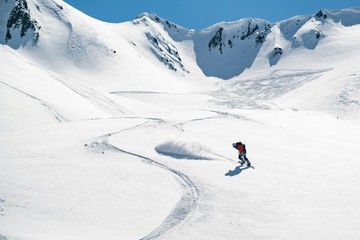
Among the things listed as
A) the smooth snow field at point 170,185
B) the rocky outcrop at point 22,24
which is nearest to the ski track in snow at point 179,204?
the smooth snow field at point 170,185

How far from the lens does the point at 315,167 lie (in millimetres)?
17766

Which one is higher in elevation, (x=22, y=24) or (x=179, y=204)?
(x=22, y=24)

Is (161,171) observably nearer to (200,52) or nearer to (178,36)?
(200,52)

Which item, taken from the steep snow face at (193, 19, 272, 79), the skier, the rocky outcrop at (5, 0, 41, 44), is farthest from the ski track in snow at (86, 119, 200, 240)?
the steep snow face at (193, 19, 272, 79)

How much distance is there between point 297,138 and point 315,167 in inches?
247

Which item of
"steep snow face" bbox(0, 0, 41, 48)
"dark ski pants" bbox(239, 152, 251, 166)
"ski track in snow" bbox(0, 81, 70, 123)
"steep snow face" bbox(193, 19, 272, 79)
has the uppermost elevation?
"steep snow face" bbox(193, 19, 272, 79)

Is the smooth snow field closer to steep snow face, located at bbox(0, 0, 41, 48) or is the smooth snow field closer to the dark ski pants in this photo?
the dark ski pants

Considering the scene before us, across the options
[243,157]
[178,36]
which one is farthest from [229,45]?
[243,157]

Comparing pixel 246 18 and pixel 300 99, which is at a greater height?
pixel 246 18

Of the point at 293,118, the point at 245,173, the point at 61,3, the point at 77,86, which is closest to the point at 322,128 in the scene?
the point at 293,118

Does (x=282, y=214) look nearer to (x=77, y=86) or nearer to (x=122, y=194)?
(x=122, y=194)

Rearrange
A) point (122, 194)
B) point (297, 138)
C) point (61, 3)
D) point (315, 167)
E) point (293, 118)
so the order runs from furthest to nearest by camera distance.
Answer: point (61, 3)
point (293, 118)
point (297, 138)
point (315, 167)
point (122, 194)

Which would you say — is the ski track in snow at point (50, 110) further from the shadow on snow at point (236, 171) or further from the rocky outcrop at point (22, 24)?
the rocky outcrop at point (22, 24)

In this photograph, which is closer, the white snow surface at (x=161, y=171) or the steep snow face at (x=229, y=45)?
the white snow surface at (x=161, y=171)
